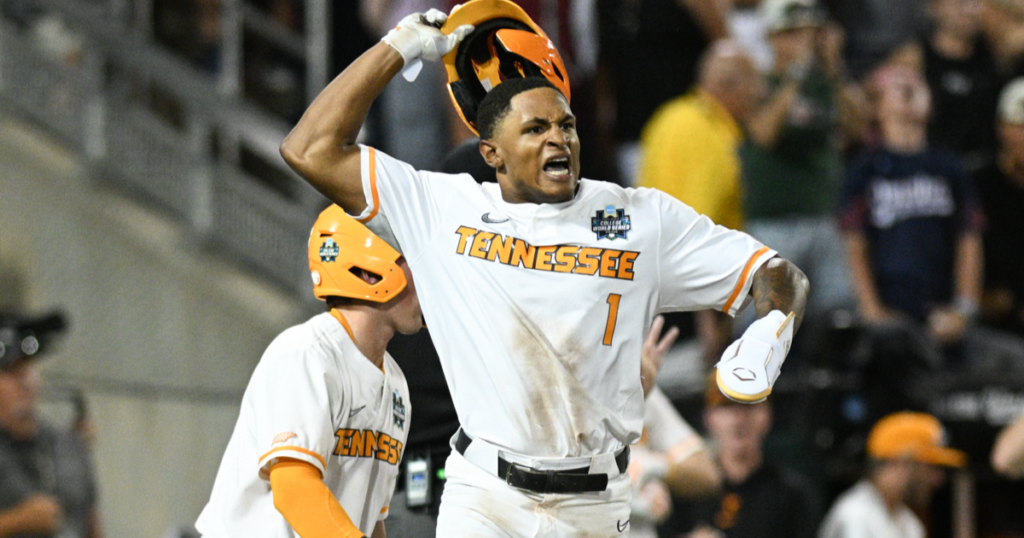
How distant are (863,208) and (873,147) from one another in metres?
0.55

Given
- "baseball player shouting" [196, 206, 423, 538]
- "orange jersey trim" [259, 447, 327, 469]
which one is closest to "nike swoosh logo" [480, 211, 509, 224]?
"baseball player shouting" [196, 206, 423, 538]

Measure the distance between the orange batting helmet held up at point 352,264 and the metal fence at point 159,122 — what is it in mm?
5290

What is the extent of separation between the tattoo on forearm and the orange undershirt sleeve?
1.27 metres

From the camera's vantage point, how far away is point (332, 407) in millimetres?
3986

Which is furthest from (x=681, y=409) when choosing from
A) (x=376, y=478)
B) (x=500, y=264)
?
(x=500, y=264)

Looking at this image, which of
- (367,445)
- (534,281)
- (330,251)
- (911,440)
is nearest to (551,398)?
(534,281)

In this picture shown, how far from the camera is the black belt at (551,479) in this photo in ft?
11.5

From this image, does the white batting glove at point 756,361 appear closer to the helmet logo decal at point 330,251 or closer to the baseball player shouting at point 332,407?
the baseball player shouting at point 332,407

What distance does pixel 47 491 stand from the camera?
7.24 metres

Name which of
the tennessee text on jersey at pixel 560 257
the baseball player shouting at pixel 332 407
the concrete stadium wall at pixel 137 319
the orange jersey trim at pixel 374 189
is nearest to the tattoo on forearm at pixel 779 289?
the tennessee text on jersey at pixel 560 257

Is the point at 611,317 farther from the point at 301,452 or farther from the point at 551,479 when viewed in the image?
the point at 301,452

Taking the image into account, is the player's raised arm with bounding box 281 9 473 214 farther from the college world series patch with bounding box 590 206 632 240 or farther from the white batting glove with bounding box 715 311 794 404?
the white batting glove with bounding box 715 311 794 404

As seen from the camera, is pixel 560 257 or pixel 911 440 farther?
pixel 911 440

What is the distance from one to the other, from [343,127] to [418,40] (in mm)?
369
